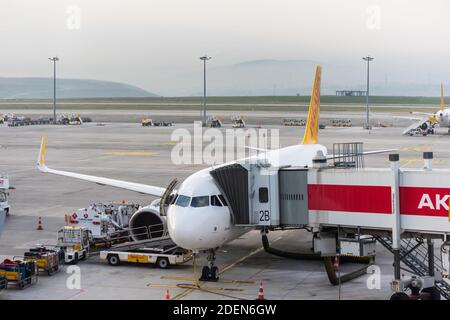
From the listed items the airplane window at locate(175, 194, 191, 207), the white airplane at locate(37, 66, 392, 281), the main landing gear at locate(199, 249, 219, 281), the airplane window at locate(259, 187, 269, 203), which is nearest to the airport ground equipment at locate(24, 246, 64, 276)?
the white airplane at locate(37, 66, 392, 281)

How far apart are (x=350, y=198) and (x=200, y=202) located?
5.91 metres

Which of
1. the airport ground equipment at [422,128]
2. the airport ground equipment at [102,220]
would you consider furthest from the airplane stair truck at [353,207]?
the airport ground equipment at [422,128]

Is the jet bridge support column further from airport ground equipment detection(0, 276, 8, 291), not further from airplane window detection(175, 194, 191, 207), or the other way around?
airport ground equipment detection(0, 276, 8, 291)

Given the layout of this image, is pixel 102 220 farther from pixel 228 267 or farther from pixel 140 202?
pixel 140 202

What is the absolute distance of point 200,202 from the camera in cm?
2842

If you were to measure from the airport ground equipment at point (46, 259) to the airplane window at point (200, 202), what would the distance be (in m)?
6.86

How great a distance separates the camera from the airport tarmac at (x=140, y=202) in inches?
1075

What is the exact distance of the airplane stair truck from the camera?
25.8m

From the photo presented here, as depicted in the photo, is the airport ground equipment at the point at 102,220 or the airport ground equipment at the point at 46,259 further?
the airport ground equipment at the point at 102,220

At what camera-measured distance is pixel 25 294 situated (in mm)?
26969

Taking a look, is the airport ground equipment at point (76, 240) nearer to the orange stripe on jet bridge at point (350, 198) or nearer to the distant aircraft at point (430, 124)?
the orange stripe on jet bridge at point (350, 198)
